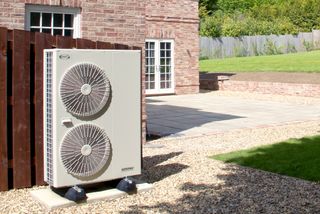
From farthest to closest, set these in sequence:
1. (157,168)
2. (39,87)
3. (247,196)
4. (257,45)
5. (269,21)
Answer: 1. (269,21)
2. (257,45)
3. (157,168)
4. (39,87)
5. (247,196)

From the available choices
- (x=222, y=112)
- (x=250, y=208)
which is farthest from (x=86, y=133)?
(x=222, y=112)

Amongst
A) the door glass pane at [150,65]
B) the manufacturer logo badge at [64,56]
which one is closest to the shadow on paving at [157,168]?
the manufacturer logo badge at [64,56]

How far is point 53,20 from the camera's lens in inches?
363

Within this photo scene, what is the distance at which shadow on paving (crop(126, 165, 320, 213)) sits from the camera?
19.0ft

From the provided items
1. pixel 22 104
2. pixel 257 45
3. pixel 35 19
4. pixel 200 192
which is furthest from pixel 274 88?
pixel 257 45

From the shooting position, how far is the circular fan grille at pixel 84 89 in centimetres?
584

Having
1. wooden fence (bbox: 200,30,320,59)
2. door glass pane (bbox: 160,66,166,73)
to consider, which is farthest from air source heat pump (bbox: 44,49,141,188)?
wooden fence (bbox: 200,30,320,59)

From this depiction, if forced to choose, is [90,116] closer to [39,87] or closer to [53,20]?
[39,87]

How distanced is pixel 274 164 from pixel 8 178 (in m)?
3.95

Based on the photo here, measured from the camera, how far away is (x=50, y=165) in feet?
19.8

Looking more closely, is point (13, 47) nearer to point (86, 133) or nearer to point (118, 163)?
point (86, 133)

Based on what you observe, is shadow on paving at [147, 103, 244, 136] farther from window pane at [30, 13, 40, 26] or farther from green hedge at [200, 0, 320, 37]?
green hedge at [200, 0, 320, 37]

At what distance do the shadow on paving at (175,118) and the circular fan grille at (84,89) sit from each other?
557cm

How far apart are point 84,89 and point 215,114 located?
9.82 meters
